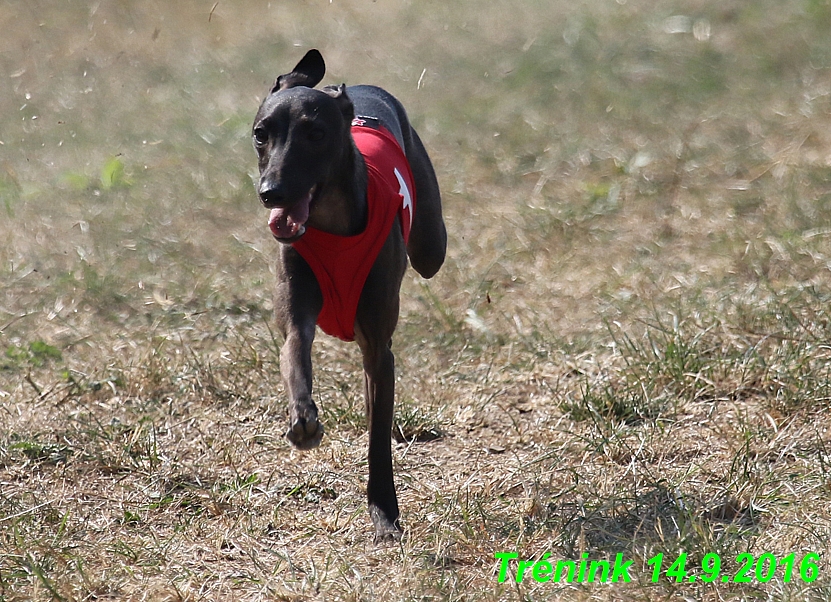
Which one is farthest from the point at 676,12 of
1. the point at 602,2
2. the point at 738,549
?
the point at 738,549

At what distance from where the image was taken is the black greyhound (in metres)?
3.24

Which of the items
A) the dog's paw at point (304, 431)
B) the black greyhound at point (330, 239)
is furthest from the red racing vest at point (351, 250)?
the dog's paw at point (304, 431)

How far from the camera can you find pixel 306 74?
3777 millimetres

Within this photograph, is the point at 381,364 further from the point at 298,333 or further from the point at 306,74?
the point at 306,74

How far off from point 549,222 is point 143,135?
3.54m

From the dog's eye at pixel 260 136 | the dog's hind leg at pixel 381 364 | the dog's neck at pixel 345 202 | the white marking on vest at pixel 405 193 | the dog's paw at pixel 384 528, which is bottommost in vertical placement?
the dog's paw at pixel 384 528

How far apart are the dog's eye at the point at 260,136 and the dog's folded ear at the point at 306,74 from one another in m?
0.36

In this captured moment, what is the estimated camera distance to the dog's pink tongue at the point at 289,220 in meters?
3.22

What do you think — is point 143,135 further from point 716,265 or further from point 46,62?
point 716,265

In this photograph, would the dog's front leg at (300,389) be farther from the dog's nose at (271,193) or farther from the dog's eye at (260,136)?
the dog's eye at (260,136)

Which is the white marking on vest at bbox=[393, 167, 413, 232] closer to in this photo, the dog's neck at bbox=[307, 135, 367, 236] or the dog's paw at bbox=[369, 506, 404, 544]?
the dog's neck at bbox=[307, 135, 367, 236]

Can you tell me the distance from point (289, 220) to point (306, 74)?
30.0 inches

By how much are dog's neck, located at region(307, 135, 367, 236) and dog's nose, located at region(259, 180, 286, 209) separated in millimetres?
277

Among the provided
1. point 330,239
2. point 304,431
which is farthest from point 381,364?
point 304,431
